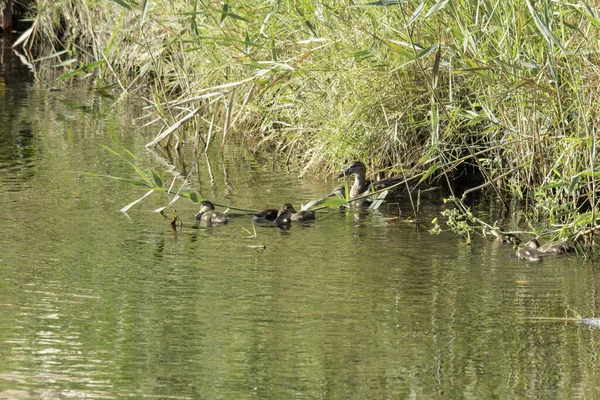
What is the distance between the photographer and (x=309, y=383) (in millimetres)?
5266

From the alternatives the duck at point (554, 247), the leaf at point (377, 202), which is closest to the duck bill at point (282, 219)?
the leaf at point (377, 202)

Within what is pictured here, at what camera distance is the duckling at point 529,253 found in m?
7.76

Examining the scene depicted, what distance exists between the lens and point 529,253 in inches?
307

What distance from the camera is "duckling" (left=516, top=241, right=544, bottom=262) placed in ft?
25.5

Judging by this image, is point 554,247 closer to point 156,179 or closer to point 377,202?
point 377,202

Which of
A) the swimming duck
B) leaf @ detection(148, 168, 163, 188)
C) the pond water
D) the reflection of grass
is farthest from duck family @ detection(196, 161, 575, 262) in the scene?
leaf @ detection(148, 168, 163, 188)

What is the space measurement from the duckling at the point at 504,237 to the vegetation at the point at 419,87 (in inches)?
11.5

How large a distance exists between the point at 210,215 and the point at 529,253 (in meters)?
2.42

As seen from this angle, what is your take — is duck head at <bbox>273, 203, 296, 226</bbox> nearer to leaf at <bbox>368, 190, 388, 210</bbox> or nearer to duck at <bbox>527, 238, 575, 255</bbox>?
leaf at <bbox>368, 190, 388, 210</bbox>

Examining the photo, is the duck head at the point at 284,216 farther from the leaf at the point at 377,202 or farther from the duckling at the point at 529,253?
the duckling at the point at 529,253

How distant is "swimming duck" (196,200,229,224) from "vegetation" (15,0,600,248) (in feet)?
2.04

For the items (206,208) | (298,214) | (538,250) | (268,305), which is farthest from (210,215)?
(538,250)

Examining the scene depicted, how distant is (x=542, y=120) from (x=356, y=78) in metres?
1.82

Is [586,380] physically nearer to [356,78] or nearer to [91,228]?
[91,228]
